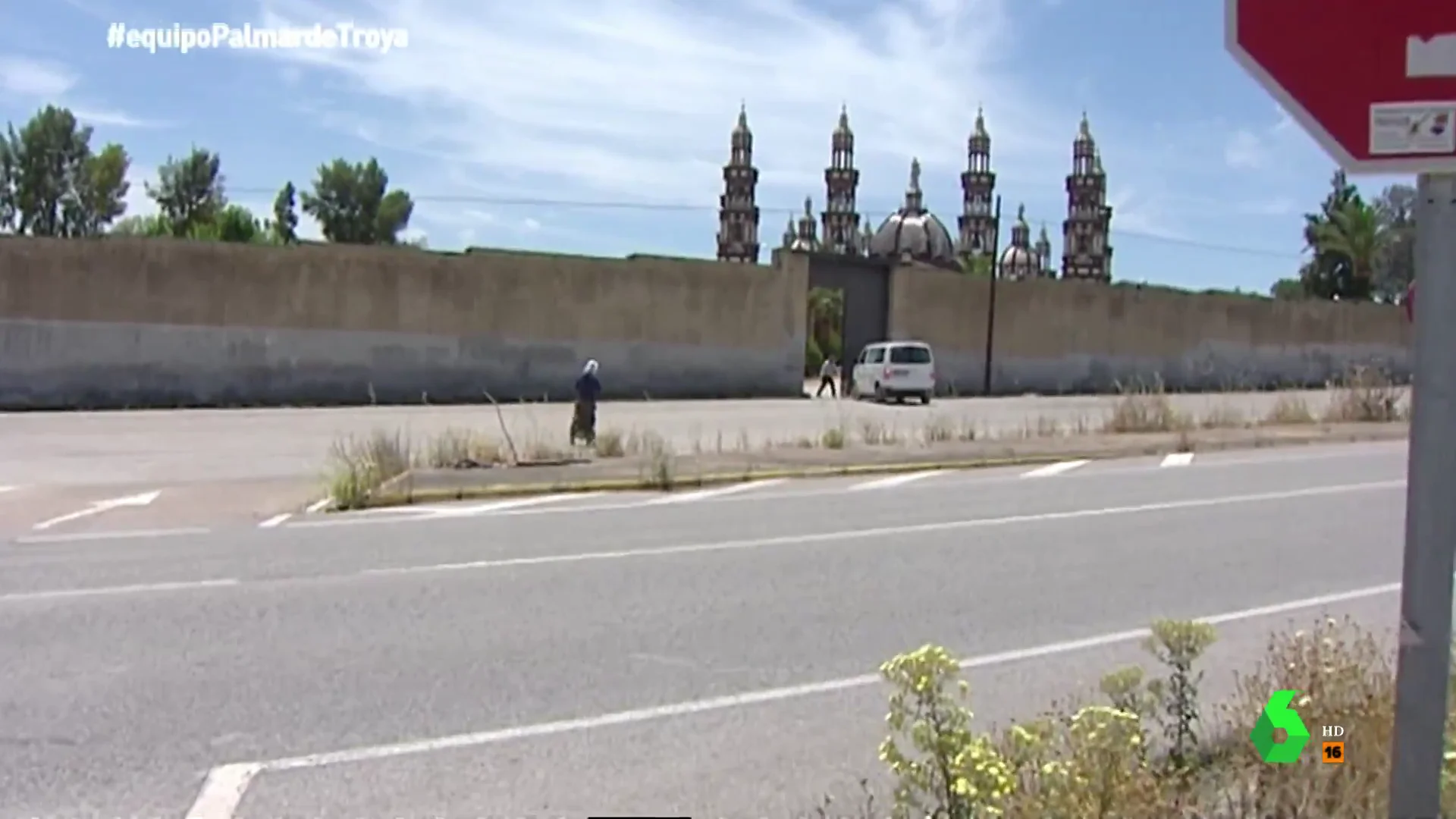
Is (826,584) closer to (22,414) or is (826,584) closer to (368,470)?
(368,470)

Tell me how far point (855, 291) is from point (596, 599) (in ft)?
114

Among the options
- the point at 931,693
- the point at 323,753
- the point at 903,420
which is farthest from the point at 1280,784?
the point at 903,420

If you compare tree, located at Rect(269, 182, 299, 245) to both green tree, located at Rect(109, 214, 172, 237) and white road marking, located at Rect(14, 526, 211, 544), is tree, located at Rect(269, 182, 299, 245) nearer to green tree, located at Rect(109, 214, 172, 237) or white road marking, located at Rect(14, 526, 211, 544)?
green tree, located at Rect(109, 214, 172, 237)

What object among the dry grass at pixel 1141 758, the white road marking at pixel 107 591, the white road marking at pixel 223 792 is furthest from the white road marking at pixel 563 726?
the white road marking at pixel 107 591

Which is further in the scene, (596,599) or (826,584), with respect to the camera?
(826,584)

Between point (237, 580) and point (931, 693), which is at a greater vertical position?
point (931, 693)

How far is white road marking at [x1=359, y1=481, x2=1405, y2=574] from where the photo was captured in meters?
9.73

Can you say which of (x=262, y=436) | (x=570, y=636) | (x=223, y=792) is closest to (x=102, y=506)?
(x=570, y=636)

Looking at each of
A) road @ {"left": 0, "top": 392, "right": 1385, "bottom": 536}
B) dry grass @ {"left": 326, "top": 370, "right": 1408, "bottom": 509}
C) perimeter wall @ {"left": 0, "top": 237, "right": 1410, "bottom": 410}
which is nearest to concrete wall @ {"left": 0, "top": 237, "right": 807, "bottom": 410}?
perimeter wall @ {"left": 0, "top": 237, "right": 1410, "bottom": 410}

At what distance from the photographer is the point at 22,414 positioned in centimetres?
2647

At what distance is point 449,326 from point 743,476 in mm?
18471

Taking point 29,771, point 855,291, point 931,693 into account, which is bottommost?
point 29,771

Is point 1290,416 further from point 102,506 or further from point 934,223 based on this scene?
point 934,223

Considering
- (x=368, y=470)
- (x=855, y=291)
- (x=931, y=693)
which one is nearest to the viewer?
(x=931, y=693)
